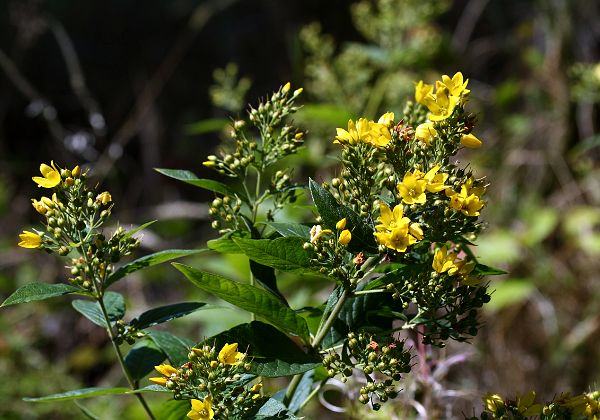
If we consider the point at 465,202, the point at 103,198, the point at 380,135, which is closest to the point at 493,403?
the point at 465,202

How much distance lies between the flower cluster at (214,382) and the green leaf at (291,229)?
0.17 m

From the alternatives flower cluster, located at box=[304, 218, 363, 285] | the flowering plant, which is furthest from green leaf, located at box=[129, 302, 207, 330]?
flower cluster, located at box=[304, 218, 363, 285]

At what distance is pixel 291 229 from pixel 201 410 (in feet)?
0.91

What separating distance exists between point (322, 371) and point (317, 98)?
258cm

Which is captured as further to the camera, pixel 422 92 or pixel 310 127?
pixel 310 127

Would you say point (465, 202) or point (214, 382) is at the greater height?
point (465, 202)

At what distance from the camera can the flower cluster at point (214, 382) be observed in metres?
0.91

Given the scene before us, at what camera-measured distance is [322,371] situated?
116cm

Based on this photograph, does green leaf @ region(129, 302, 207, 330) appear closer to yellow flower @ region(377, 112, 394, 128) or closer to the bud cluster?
the bud cluster

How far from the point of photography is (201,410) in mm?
903

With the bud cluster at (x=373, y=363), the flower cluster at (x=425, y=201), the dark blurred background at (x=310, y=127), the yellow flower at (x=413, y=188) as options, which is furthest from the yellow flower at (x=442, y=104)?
the dark blurred background at (x=310, y=127)

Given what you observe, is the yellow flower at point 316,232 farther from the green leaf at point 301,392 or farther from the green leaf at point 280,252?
the green leaf at point 301,392

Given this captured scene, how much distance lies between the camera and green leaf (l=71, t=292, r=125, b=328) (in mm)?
1129

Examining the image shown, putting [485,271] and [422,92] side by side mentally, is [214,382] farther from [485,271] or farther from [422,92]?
[422,92]
